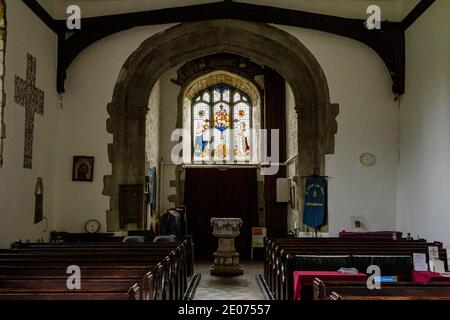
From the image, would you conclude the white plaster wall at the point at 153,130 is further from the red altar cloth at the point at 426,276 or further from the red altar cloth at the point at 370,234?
the red altar cloth at the point at 426,276

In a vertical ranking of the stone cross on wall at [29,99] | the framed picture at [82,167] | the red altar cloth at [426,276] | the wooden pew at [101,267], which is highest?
the stone cross on wall at [29,99]

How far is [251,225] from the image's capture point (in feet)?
44.1

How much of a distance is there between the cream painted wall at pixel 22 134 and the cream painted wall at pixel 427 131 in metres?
5.48

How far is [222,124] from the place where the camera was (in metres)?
14.6

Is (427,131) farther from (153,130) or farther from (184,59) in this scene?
(153,130)

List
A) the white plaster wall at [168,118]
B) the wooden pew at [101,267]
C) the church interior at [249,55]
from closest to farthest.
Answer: the wooden pew at [101,267] < the church interior at [249,55] < the white plaster wall at [168,118]

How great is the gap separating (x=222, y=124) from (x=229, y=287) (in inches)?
279

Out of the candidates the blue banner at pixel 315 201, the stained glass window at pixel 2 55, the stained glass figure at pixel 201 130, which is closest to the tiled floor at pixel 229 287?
the blue banner at pixel 315 201

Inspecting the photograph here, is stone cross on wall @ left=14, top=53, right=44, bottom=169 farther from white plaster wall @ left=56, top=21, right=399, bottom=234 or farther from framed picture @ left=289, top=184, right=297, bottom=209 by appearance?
framed picture @ left=289, top=184, right=297, bottom=209

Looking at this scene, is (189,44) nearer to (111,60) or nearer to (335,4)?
(111,60)

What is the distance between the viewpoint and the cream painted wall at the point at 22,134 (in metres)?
6.72

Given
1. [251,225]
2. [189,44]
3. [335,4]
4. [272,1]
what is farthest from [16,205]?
[251,225]

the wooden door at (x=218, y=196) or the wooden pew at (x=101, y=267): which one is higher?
the wooden door at (x=218, y=196)

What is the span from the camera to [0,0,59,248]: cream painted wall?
22.0 feet
